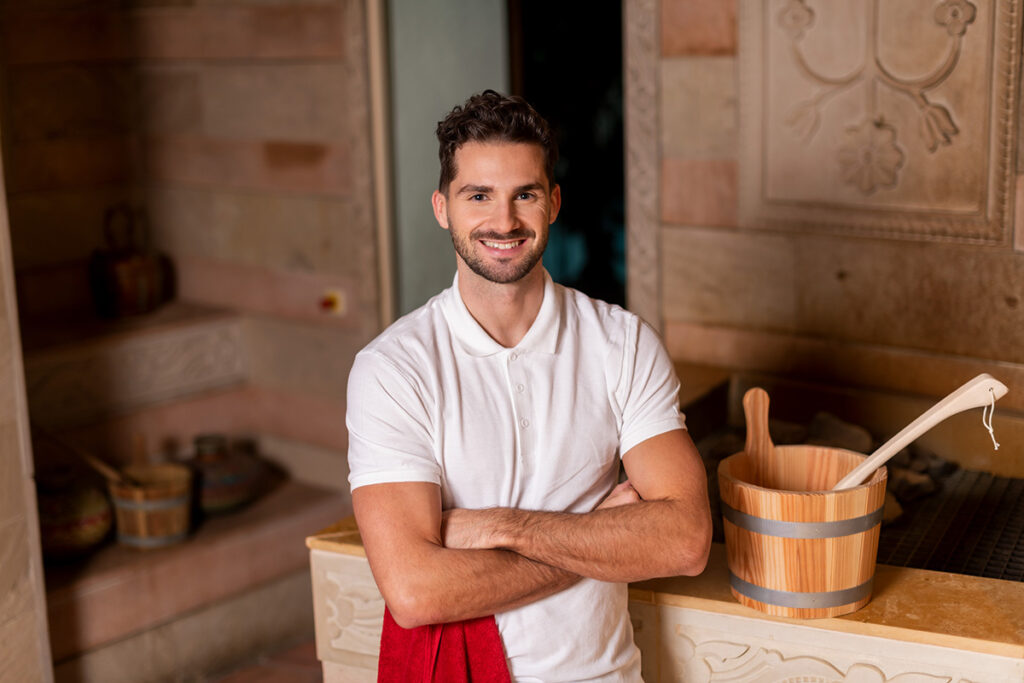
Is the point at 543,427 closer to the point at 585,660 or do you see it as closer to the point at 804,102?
the point at 585,660

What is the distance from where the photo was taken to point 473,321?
1.93m

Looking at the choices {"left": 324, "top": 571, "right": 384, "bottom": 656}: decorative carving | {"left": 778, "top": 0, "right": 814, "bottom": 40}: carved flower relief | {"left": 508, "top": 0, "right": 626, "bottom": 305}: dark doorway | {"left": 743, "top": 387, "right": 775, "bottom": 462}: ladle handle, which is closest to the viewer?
{"left": 743, "top": 387, "right": 775, "bottom": 462}: ladle handle

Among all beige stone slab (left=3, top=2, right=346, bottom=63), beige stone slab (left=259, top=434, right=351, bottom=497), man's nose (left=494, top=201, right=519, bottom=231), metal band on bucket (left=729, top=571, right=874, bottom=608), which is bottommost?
beige stone slab (left=259, top=434, right=351, bottom=497)

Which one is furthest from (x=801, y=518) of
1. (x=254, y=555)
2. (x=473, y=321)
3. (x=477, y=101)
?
(x=254, y=555)

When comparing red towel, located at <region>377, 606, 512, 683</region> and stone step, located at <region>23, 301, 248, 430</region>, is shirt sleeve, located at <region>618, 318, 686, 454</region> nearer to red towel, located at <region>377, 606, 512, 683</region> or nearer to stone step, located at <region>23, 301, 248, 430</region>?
red towel, located at <region>377, 606, 512, 683</region>

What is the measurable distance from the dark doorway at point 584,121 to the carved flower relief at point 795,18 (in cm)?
189

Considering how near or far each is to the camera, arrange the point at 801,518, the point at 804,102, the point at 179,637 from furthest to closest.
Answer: the point at 179,637 → the point at 804,102 → the point at 801,518

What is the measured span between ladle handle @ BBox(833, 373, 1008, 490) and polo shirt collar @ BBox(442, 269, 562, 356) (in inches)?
21.5

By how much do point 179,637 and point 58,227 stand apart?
5.74 feet

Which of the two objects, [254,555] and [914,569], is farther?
[254,555]

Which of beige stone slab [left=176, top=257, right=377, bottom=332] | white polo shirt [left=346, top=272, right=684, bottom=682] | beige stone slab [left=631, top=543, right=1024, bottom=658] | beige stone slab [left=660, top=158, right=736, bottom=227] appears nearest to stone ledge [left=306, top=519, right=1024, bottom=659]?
beige stone slab [left=631, top=543, right=1024, bottom=658]

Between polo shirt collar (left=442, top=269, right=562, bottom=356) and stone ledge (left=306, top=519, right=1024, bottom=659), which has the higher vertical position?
polo shirt collar (left=442, top=269, right=562, bottom=356)

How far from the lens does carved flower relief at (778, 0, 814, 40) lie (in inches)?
120

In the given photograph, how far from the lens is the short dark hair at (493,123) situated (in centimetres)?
185
